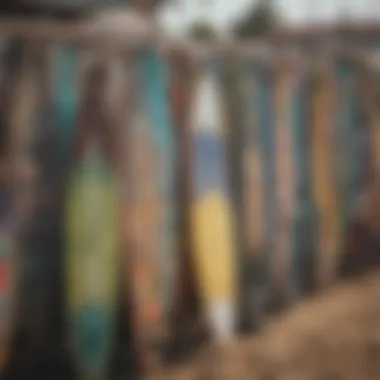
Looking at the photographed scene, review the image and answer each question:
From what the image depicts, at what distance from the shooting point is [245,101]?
1253 mm

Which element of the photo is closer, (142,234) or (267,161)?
(142,234)

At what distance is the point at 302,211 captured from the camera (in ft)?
4.22

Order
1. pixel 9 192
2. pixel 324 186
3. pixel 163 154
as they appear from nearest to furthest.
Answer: pixel 9 192
pixel 163 154
pixel 324 186

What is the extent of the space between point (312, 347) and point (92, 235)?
13.8 inches

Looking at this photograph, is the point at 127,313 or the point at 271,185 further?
the point at 271,185

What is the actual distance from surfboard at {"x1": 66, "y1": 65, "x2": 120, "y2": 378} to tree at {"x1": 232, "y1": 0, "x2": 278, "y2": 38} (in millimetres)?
198

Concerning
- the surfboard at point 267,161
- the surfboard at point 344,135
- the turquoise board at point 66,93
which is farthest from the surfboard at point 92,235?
the surfboard at point 344,135

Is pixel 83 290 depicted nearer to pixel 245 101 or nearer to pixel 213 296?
pixel 213 296

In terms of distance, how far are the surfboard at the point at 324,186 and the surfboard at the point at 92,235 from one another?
0.31 meters

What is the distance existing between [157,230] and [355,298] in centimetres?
31

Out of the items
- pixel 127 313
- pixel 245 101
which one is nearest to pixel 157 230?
pixel 127 313

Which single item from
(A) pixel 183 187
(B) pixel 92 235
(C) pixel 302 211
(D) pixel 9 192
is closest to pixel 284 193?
(C) pixel 302 211

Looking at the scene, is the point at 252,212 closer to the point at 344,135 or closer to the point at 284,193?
the point at 284,193

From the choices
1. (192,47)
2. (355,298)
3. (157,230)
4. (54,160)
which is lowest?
(355,298)
